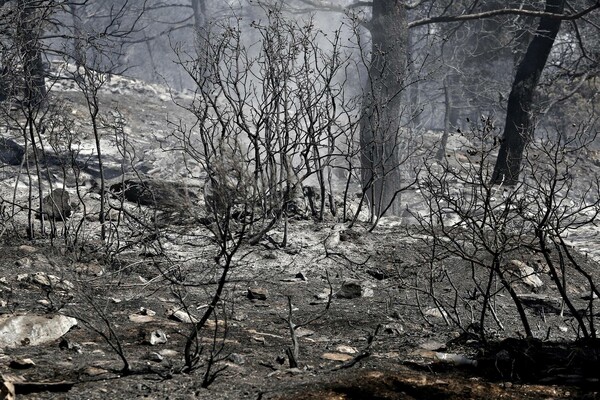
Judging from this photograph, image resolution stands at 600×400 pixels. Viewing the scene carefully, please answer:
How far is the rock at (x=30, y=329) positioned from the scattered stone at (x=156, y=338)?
48 centimetres

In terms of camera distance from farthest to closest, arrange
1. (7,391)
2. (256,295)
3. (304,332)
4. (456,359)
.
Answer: (256,295) → (304,332) → (456,359) → (7,391)

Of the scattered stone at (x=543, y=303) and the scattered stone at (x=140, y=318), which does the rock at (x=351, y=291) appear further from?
the scattered stone at (x=140, y=318)

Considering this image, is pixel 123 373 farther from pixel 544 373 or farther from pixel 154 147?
pixel 154 147

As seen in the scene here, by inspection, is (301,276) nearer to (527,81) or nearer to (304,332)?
(304,332)

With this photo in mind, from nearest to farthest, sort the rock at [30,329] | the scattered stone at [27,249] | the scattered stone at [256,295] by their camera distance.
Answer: the rock at [30,329], the scattered stone at [256,295], the scattered stone at [27,249]

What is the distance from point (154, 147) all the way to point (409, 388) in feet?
47.9

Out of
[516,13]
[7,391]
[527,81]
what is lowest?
[7,391]

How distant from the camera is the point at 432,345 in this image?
4340mm

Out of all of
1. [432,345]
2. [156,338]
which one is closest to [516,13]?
[432,345]

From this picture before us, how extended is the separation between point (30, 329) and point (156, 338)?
67cm

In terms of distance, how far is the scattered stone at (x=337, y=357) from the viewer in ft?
13.2

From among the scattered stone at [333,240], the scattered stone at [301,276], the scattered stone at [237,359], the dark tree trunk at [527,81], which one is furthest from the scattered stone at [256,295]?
the dark tree trunk at [527,81]

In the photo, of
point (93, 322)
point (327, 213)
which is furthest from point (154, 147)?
point (93, 322)

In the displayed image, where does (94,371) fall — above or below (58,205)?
below
